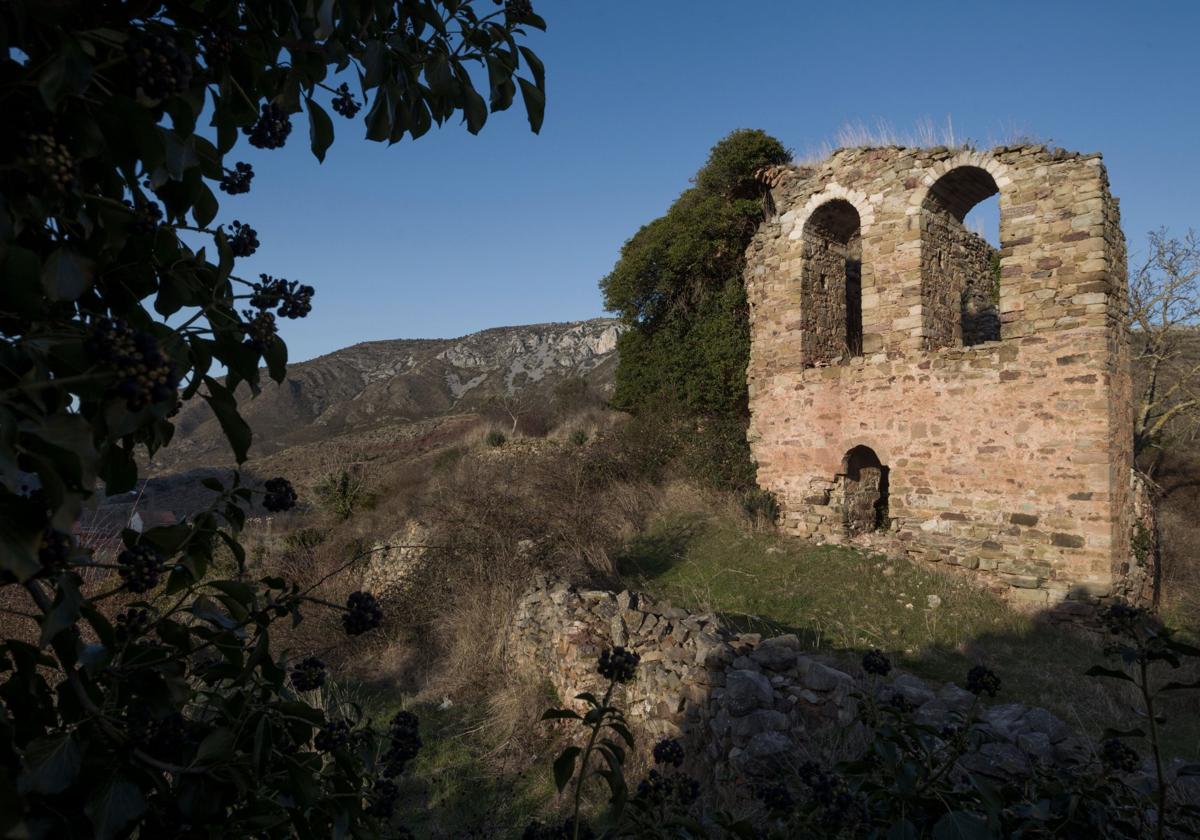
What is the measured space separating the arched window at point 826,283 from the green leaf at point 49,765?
1105 cm

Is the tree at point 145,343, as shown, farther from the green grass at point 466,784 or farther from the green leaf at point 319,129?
the green grass at point 466,784

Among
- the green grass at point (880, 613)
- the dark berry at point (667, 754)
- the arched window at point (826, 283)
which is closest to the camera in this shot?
the dark berry at point (667, 754)

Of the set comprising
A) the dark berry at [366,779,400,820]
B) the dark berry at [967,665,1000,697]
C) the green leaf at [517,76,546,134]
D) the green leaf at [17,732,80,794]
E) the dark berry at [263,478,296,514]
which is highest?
the green leaf at [517,76,546,134]

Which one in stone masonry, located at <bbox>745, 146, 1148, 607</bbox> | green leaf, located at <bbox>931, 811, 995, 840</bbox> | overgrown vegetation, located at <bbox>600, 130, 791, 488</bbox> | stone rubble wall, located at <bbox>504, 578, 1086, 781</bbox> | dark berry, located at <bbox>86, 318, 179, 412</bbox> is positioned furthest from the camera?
overgrown vegetation, located at <bbox>600, 130, 791, 488</bbox>

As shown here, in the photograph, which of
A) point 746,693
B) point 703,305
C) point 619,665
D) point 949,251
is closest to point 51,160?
point 619,665

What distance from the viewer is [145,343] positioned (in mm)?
944

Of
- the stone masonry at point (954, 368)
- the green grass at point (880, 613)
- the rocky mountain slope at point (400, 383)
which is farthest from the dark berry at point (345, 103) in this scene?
the rocky mountain slope at point (400, 383)

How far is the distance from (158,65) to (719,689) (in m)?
5.48

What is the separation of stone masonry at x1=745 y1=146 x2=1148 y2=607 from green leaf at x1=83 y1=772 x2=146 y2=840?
386 inches

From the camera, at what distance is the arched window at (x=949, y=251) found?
9.96 metres

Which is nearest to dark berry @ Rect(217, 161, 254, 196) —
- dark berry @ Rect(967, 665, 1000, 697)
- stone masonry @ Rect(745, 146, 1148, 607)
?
dark berry @ Rect(967, 665, 1000, 697)

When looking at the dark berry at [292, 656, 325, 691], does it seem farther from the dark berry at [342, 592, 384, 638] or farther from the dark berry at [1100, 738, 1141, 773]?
the dark berry at [1100, 738, 1141, 773]

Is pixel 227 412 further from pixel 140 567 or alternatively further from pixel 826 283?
pixel 826 283

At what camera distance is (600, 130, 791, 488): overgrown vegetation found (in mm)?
12773
